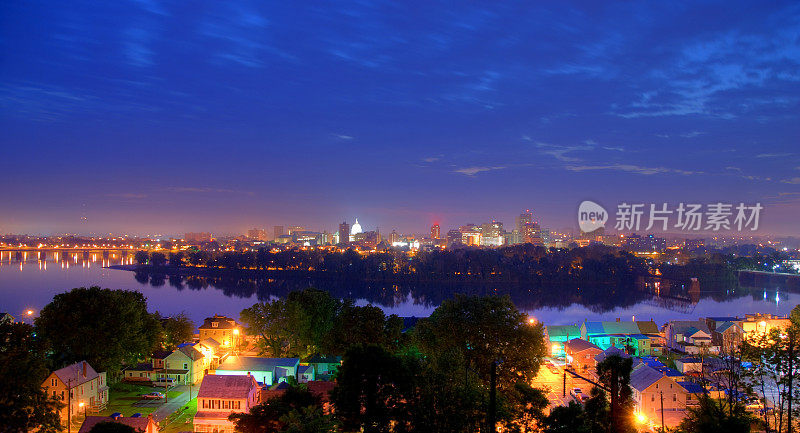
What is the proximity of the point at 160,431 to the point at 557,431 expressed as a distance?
22.9 ft

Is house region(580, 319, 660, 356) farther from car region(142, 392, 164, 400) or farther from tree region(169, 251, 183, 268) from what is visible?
tree region(169, 251, 183, 268)

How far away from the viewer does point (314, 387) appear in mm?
10047

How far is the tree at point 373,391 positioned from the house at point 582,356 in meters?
8.55

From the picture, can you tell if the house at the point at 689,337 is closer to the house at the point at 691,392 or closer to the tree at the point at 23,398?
the house at the point at 691,392

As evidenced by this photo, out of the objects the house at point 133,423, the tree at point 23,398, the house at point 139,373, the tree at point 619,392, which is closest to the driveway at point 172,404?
the house at point 133,423

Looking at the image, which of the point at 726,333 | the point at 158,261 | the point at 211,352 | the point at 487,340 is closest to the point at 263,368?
the point at 211,352

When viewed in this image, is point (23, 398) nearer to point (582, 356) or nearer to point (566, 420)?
point (566, 420)

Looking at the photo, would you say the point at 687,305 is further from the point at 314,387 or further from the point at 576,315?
the point at 314,387

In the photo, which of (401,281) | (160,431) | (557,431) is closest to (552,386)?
(557,431)

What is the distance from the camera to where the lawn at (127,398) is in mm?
9938

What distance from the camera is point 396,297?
32562 mm

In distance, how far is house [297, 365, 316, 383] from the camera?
11.9 m

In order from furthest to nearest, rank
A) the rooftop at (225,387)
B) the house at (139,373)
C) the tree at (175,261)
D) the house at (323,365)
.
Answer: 1. the tree at (175,261)
2. the house at (323,365)
3. the house at (139,373)
4. the rooftop at (225,387)

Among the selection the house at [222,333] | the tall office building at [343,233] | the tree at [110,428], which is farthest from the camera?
the tall office building at [343,233]
